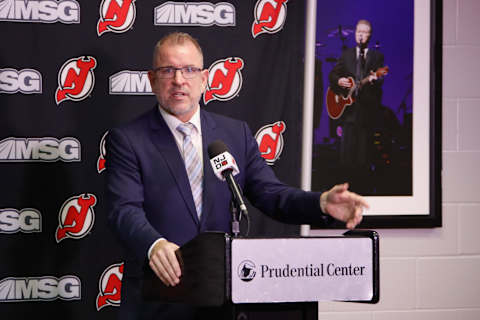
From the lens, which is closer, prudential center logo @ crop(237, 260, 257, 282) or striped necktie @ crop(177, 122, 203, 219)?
prudential center logo @ crop(237, 260, 257, 282)

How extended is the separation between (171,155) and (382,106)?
151cm

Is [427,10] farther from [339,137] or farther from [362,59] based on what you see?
[339,137]

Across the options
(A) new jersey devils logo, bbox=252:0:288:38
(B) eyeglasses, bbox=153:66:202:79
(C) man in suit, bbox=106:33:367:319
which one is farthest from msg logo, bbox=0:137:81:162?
(A) new jersey devils logo, bbox=252:0:288:38

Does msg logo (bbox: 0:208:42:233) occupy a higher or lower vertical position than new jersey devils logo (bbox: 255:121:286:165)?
lower

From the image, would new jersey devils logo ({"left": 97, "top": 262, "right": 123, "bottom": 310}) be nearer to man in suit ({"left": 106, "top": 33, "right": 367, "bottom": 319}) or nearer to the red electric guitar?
man in suit ({"left": 106, "top": 33, "right": 367, "bottom": 319})

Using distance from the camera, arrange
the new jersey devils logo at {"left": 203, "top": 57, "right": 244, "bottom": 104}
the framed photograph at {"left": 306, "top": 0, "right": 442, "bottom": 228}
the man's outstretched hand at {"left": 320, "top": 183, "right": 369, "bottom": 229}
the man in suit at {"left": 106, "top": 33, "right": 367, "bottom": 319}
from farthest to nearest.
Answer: the framed photograph at {"left": 306, "top": 0, "right": 442, "bottom": 228} < the new jersey devils logo at {"left": 203, "top": 57, "right": 244, "bottom": 104} < the man in suit at {"left": 106, "top": 33, "right": 367, "bottom": 319} < the man's outstretched hand at {"left": 320, "top": 183, "right": 369, "bottom": 229}

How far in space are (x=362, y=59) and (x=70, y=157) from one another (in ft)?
5.25

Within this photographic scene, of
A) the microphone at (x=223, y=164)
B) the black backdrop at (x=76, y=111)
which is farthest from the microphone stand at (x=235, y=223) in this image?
the black backdrop at (x=76, y=111)

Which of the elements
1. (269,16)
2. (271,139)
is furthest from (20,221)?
(269,16)

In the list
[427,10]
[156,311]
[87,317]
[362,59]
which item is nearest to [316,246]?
[156,311]

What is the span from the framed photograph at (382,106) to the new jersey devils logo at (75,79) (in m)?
1.17

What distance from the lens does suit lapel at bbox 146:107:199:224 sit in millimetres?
2096

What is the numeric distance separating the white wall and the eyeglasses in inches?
65.2

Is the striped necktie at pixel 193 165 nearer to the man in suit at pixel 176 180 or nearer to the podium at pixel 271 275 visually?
the man in suit at pixel 176 180
